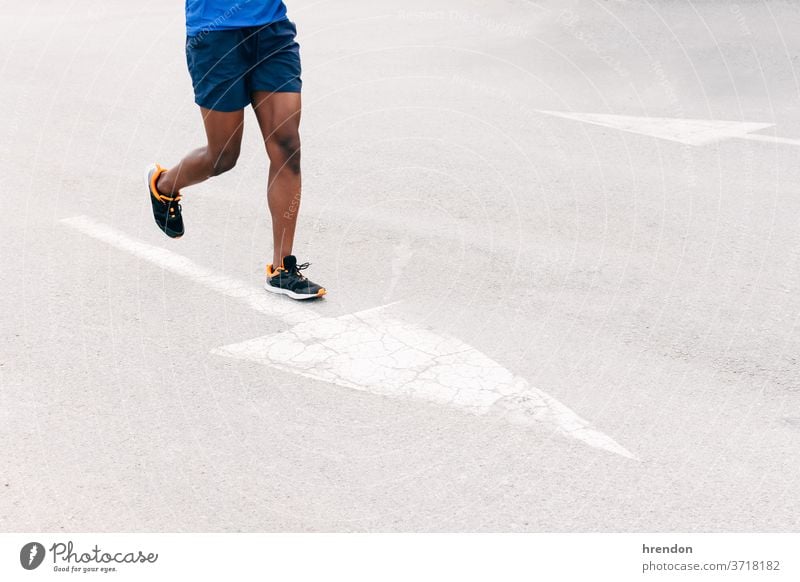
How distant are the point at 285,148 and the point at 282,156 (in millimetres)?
45

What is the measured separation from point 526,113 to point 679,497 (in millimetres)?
5209

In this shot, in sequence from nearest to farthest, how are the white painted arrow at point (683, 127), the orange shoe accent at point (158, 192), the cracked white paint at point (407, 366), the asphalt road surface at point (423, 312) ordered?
the asphalt road surface at point (423, 312) → the cracked white paint at point (407, 366) → the orange shoe accent at point (158, 192) → the white painted arrow at point (683, 127)

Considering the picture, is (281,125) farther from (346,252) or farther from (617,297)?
(617,297)

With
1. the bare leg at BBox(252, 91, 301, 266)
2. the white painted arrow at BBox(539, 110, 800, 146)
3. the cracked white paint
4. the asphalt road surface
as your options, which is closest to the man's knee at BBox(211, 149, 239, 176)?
the bare leg at BBox(252, 91, 301, 266)

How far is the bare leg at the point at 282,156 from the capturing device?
5.21 meters

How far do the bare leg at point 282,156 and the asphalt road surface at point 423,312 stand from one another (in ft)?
1.09

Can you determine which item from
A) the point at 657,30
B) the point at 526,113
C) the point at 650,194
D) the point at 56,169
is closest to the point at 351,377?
the point at 650,194

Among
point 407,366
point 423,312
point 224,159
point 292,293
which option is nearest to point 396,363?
point 407,366

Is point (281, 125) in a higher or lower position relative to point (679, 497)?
higher

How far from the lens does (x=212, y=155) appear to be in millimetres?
5488

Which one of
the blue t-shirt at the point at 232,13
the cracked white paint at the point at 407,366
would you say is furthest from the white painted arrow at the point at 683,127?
the blue t-shirt at the point at 232,13

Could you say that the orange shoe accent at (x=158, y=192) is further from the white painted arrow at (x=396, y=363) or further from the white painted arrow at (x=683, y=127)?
the white painted arrow at (x=683, y=127)

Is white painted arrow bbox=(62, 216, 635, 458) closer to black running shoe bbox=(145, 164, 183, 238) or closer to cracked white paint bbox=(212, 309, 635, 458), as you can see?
cracked white paint bbox=(212, 309, 635, 458)

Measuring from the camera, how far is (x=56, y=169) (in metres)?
7.42
